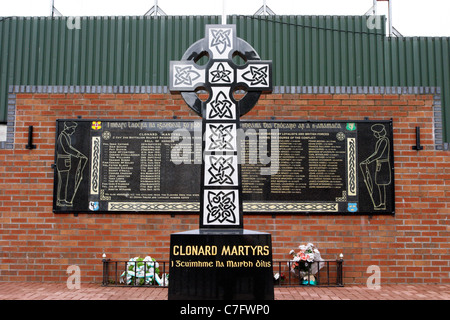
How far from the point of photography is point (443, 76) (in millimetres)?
9438

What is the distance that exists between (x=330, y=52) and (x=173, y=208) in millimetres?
4237

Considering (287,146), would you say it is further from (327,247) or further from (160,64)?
(160,64)

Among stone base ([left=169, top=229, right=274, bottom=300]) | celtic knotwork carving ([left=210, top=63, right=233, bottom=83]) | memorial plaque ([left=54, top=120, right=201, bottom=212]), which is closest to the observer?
stone base ([left=169, top=229, right=274, bottom=300])

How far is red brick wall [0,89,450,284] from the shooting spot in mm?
8828

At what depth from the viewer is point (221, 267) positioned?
16.1ft

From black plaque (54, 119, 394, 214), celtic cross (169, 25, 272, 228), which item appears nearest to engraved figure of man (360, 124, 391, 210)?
black plaque (54, 119, 394, 214)

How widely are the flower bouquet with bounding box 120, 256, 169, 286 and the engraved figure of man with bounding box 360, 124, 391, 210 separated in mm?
4026

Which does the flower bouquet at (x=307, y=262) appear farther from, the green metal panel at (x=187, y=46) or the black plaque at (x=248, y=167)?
the green metal panel at (x=187, y=46)

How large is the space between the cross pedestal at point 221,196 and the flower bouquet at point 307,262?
3417 mm

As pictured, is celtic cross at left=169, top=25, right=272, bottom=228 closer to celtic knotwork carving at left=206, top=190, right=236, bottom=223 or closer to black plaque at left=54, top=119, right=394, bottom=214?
celtic knotwork carving at left=206, top=190, right=236, bottom=223

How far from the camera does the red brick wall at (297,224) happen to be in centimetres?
883

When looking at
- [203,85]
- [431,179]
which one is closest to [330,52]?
[431,179]

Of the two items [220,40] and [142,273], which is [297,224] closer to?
[142,273]

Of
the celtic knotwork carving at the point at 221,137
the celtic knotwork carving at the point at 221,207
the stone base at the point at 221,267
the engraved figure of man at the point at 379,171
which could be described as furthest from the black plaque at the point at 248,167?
the stone base at the point at 221,267
